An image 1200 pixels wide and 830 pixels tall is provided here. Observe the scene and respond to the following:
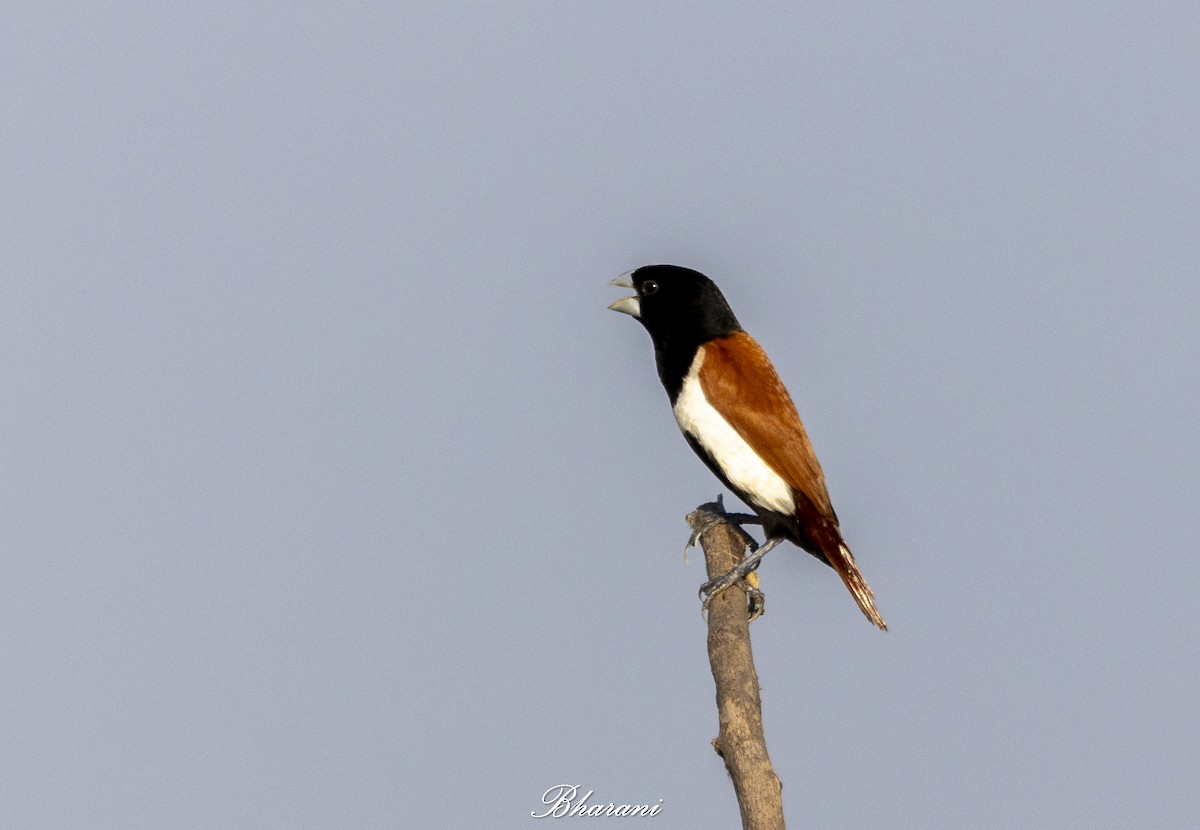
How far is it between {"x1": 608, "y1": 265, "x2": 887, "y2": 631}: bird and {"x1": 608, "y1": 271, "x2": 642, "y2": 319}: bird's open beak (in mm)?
335

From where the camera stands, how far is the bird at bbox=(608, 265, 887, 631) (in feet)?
23.7

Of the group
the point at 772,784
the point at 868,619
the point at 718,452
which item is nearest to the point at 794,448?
the point at 718,452

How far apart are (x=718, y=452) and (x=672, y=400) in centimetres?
44

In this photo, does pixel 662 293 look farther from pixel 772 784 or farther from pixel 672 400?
pixel 772 784

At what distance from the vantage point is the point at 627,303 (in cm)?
795

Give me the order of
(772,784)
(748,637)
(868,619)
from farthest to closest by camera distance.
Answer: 1. (868,619)
2. (748,637)
3. (772,784)

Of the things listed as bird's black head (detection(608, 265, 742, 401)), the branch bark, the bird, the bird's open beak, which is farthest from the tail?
the bird's open beak

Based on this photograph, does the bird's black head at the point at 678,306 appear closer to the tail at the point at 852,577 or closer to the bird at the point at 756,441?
the bird at the point at 756,441

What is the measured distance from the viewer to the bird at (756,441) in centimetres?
724

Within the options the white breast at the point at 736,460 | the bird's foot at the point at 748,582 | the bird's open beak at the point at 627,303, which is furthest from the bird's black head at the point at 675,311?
the bird's foot at the point at 748,582

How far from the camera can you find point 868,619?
23.2 feet

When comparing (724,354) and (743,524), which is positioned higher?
(724,354)

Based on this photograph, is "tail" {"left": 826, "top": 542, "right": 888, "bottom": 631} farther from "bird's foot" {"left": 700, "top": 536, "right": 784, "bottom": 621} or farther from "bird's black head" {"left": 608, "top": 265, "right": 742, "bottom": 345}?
"bird's black head" {"left": 608, "top": 265, "right": 742, "bottom": 345}

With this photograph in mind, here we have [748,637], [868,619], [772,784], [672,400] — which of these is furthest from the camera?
[672,400]
